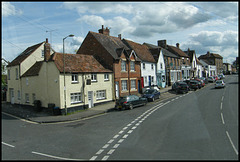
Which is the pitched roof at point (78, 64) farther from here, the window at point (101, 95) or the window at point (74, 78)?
the window at point (101, 95)

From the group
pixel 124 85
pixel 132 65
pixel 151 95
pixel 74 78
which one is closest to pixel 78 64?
pixel 74 78

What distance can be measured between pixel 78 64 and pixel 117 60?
22.4 ft

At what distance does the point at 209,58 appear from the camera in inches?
3533

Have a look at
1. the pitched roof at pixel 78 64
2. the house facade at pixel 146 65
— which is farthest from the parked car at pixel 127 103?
the house facade at pixel 146 65

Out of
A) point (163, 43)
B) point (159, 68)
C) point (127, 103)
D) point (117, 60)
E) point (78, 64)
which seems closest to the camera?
point (127, 103)

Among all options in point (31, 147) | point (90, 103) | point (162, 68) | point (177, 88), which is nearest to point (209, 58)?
point (162, 68)

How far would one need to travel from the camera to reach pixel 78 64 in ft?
84.8

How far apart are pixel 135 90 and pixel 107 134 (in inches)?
876

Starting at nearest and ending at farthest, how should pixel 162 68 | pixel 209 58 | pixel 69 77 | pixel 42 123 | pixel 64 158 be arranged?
pixel 64 158
pixel 42 123
pixel 69 77
pixel 162 68
pixel 209 58

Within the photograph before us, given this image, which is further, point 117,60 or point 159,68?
point 159,68

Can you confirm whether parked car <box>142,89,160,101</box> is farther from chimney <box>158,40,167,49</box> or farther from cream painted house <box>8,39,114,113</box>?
chimney <box>158,40,167,49</box>

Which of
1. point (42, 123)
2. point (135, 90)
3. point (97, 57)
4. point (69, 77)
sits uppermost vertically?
point (97, 57)

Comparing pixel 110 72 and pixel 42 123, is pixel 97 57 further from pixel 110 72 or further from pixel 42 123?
pixel 42 123

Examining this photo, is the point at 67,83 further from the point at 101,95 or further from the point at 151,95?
the point at 151,95
